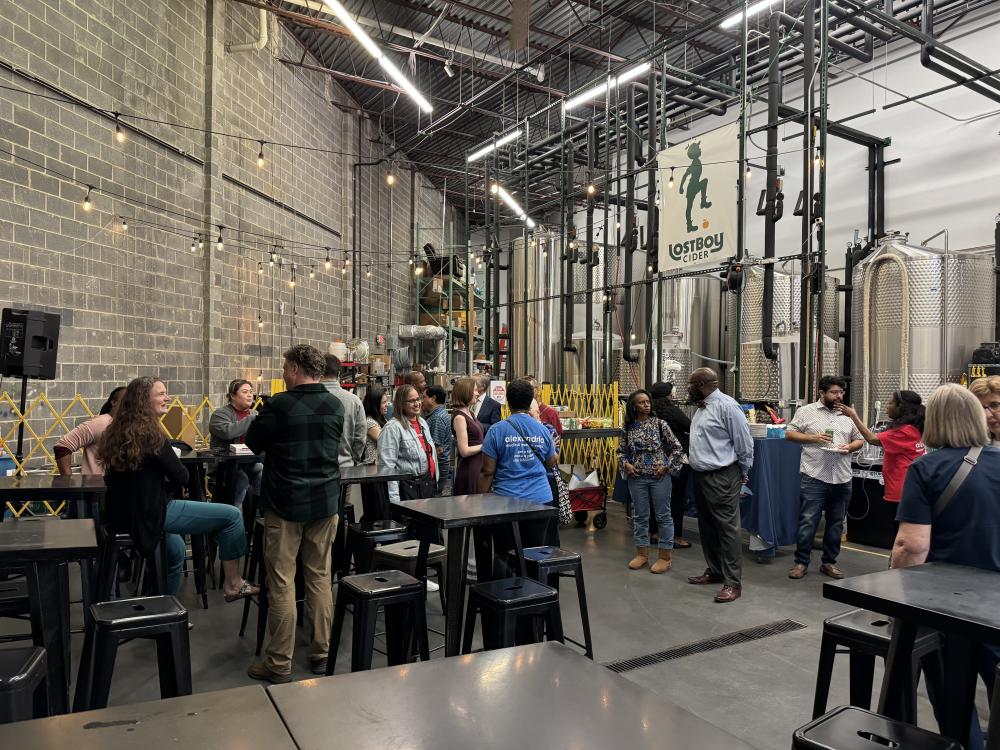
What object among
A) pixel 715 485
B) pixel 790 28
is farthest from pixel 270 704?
pixel 790 28

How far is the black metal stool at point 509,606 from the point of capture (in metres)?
2.96

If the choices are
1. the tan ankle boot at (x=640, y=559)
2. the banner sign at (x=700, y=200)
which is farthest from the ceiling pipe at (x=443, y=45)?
the tan ankle boot at (x=640, y=559)

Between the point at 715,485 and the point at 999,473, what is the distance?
2.57 m

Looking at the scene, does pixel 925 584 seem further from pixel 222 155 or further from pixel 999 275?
pixel 222 155

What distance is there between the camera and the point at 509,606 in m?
2.97

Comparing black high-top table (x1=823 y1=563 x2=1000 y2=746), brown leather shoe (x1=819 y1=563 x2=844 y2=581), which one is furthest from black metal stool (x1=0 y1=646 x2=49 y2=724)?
brown leather shoe (x1=819 y1=563 x2=844 y2=581)

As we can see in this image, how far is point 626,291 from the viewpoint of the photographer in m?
9.92

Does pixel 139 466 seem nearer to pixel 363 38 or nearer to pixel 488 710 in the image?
pixel 488 710

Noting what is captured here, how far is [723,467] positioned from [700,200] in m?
3.28

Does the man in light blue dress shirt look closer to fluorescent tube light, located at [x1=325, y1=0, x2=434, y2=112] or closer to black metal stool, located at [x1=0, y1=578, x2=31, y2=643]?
black metal stool, located at [x1=0, y1=578, x2=31, y2=643]

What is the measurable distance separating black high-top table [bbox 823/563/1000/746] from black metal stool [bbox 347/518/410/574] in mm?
2762

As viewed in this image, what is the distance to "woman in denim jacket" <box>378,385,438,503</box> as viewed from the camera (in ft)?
16.1

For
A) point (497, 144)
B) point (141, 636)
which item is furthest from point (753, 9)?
point (141, 636)

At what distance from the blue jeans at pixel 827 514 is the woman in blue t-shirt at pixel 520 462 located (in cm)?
264
